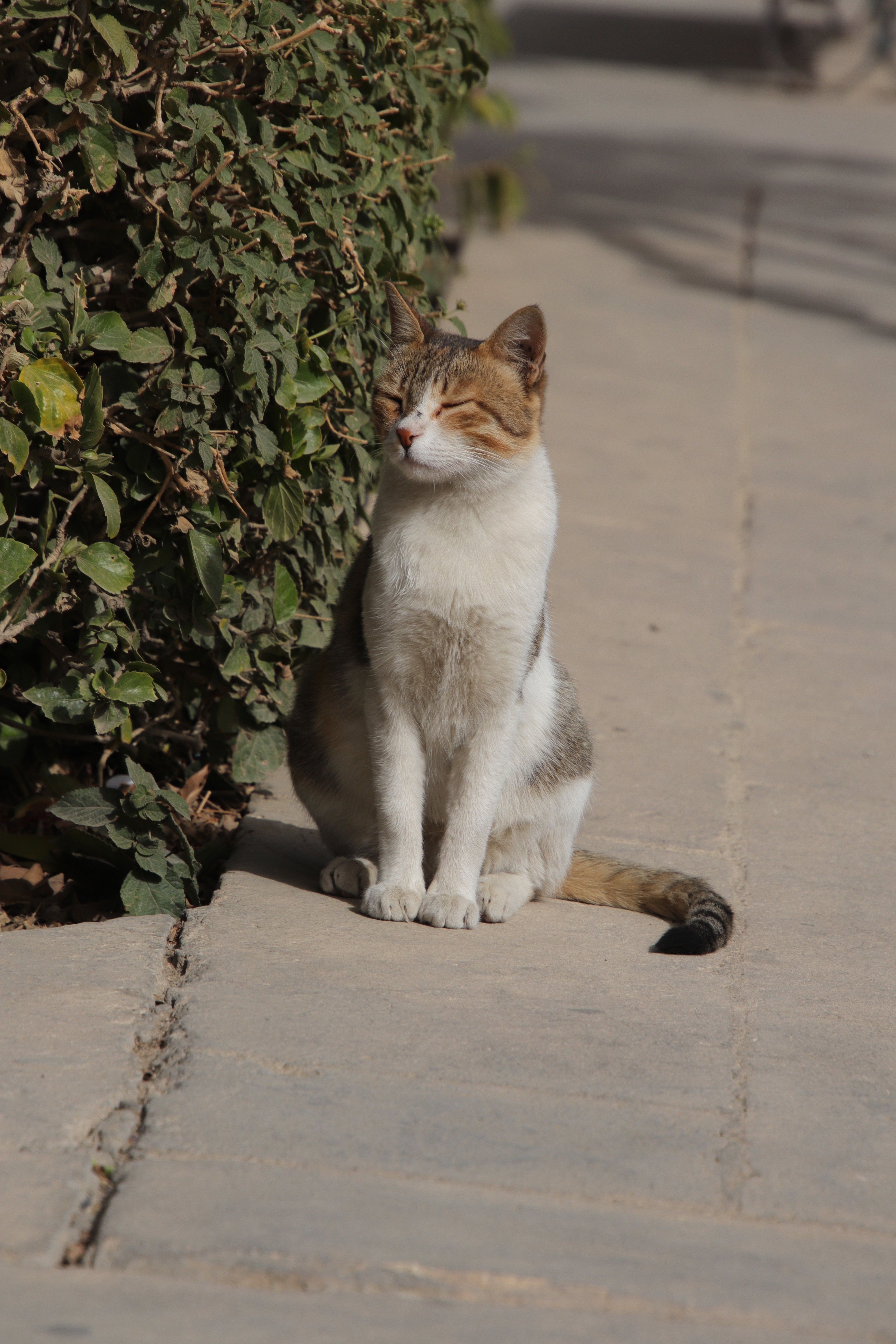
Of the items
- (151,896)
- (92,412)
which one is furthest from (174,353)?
(151,896)

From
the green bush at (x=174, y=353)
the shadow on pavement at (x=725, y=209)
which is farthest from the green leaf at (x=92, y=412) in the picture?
the shadow on pavement at (x=725, y=209)

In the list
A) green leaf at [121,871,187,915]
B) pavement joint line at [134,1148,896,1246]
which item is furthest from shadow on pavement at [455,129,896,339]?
pavement joint line at [134,1148,896,1246]

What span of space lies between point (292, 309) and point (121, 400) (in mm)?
457

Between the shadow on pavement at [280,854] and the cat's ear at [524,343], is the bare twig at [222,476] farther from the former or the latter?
the shadow on pavement at [280,854]

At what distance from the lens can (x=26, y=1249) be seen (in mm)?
2143

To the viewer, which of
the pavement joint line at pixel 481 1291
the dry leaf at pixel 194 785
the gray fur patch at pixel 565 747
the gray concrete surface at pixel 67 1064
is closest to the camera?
the pavement joint line at pixel 481 1291

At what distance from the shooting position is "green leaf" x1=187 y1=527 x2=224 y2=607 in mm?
3373

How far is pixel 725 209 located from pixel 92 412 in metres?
11.9

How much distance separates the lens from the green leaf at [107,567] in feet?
10.5

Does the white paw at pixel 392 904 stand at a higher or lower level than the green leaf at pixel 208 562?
lower

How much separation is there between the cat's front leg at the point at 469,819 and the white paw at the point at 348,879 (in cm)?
23

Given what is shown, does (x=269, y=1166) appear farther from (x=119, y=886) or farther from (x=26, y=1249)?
(x=119, y=886)

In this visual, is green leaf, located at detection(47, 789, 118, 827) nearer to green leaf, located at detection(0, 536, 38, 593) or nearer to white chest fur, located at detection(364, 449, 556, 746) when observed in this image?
green leaf, located at detection(0, 536, 38, 593)

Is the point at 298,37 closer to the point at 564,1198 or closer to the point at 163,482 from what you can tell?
the point at 163,482
